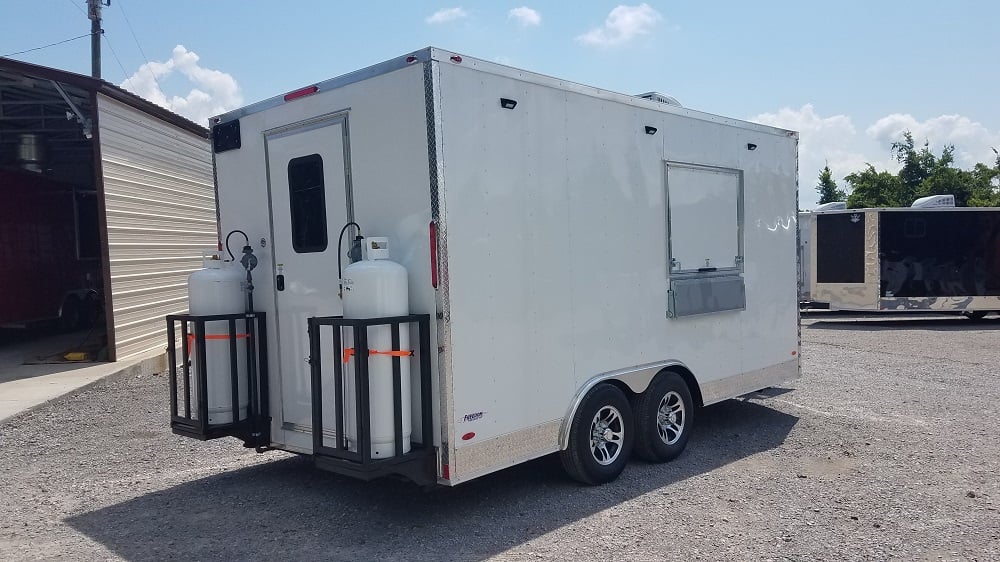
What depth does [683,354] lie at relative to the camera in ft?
20.1

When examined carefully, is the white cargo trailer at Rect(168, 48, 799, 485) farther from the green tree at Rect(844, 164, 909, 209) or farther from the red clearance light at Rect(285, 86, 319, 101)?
the green tree at Rect(844, 164, 909, 209)

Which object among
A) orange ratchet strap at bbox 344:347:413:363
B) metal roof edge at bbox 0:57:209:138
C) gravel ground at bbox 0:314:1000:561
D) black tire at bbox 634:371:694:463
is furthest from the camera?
metal roof edge at bbox 0:57:209:138

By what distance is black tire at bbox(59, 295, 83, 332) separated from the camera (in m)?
14.6

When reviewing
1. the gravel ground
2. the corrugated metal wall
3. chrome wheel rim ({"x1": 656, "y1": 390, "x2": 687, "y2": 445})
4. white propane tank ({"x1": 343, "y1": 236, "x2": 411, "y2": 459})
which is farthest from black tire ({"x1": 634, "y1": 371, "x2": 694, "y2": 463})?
the corrugated metal wall

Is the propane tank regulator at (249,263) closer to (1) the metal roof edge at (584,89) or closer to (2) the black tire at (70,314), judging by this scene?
(1) the metal roof edge at (584,89)

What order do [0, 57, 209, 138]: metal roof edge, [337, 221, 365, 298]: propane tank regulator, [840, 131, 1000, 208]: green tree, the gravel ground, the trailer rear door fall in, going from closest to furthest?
the gravel ground, [337, 221, 365, 298]: propane tank regulator, the trailer rear door, [0, 57, 209, 138]: metal roof edge, [840, 131, 1000, 208]: green tree

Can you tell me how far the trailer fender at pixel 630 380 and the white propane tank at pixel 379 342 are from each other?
123cm

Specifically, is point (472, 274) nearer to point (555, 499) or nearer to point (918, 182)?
point (555, 499)

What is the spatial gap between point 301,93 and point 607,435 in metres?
3.19

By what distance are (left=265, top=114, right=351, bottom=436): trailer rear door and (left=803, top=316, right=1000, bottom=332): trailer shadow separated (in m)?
13.2

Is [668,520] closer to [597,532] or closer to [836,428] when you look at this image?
[597,532]

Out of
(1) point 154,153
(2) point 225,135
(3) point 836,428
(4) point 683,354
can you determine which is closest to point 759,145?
(4) point 683,354

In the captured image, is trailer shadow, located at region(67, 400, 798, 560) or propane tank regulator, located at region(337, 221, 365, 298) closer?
trailer shadow, located at region(67, 400, 798, 560)

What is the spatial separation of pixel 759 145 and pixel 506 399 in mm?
3877
